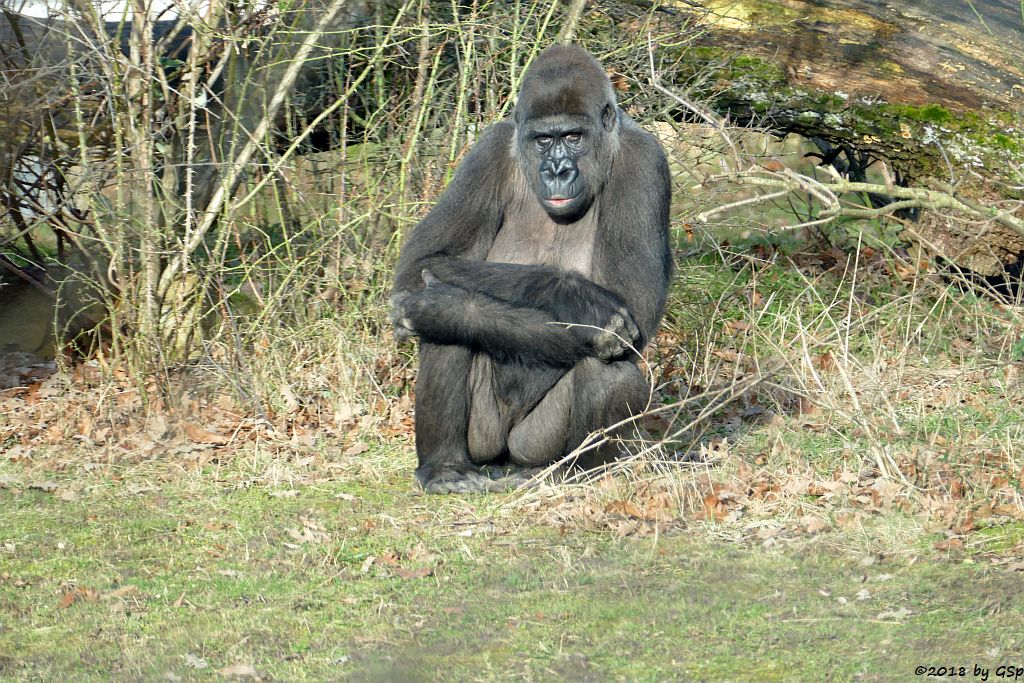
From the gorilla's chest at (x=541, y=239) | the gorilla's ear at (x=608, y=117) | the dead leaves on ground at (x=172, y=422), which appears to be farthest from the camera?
the dead leaves on ground at (x=172, y=422)

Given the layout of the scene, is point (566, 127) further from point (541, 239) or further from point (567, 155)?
point (541, 239)

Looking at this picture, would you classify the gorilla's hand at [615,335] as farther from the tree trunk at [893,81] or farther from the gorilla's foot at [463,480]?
the tree trunk at [893,81]

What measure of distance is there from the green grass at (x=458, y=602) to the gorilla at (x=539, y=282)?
0.56m

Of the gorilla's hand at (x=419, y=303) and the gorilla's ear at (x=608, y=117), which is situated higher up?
the gorilla's ear at (x=608, y=117)

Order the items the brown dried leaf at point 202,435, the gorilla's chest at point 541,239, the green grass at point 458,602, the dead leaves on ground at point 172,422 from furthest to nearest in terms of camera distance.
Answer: the brown dried leaf at point 202,435 → the dead leaves on ground at point 172,422 → the gorilla's chest at point 541,239 → the green grass at point 458,602

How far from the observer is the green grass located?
3180 mm

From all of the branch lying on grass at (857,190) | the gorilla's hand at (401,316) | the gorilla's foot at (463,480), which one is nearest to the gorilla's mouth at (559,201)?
the branch lying on grass at (857,190)

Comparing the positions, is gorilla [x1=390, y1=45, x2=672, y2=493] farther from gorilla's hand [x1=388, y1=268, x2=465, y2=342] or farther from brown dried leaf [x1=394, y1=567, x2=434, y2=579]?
brown dried leaf [x1=394, y1=567, x2=434, y2=579]

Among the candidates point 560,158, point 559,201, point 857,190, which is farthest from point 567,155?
point 857,190

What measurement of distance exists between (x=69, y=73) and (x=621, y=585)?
438cm

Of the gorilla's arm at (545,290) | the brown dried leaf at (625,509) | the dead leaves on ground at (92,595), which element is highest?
the gorilla's arm at (545,290)

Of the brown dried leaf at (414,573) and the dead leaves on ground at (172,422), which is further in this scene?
the dead leaves on ground at (172,422)

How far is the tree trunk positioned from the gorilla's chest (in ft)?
7.67

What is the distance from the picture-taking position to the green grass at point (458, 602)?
10.4 feet
